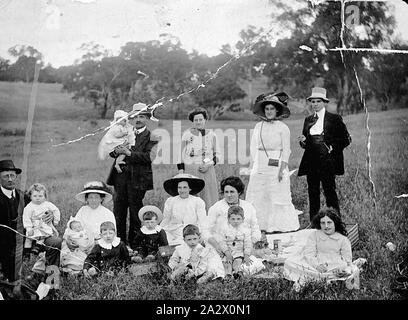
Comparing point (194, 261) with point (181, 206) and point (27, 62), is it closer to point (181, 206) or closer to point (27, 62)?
point (181, 206)

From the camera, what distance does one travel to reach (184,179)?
4.70m

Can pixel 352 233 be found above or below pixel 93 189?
below

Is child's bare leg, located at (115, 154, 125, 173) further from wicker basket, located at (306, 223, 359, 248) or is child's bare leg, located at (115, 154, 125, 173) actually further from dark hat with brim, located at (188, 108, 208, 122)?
wicker basket, located at (306, 223, 359, 248)

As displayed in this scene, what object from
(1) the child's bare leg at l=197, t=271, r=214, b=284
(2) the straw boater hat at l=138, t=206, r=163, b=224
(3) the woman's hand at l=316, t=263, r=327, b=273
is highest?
(2) the straw boater hat at l=138, t=206, r=163, b=224

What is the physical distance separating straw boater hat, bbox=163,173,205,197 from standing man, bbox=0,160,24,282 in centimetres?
96

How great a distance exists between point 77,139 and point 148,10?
3.18 feet

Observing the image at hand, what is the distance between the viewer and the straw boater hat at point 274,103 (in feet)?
15.4

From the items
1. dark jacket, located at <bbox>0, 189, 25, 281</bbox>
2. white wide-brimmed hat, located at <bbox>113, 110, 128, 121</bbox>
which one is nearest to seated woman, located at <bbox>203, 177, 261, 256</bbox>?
white wide-brimmed hat, located at <bbox>113, 110, 128, 121</bbox>

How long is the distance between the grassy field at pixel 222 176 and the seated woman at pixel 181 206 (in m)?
0.07

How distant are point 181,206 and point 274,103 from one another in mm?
930

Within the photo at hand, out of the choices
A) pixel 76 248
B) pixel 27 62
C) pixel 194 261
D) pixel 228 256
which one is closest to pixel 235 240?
pixel 228 256

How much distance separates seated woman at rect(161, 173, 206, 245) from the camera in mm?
4660

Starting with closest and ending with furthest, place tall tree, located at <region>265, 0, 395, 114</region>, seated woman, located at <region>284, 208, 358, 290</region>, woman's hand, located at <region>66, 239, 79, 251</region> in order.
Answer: seated woman, located at <region>284, 208, 358, 290</region>
woman's hand, located at <region>66, 239, 79, 251</region>
tall tree, located at <region>265, 0, 395, 114</region>
